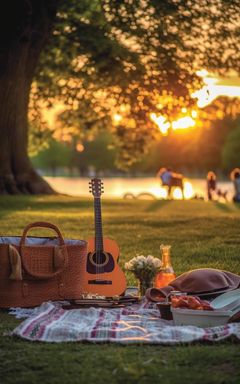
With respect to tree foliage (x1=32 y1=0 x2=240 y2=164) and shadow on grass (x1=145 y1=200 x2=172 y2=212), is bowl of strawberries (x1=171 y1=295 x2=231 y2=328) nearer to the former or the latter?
shadow on grass (x1=145 y1=200 x2=172 y2=212)

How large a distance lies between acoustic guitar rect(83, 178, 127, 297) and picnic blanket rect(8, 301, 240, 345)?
1.25 meters

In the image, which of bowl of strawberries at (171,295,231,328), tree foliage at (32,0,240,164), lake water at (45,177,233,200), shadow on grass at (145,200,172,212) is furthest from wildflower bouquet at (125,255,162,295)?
lake water at (45,177,233,200)

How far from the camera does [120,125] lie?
3447 centimetres

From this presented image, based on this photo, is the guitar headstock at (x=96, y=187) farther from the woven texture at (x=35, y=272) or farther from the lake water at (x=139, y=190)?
the lake water at (x=139, y=190)

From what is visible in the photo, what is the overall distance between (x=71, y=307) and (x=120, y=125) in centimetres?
2634

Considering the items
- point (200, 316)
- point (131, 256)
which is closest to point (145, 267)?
point (200, 316)

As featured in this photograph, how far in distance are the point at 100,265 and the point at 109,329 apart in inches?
90.3

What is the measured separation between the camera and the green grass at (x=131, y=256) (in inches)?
235

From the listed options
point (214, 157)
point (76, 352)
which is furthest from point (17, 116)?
point (214, 157)

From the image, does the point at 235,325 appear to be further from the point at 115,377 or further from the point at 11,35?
the point at 11,35

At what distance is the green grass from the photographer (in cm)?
597

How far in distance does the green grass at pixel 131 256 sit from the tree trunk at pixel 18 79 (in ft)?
3.99

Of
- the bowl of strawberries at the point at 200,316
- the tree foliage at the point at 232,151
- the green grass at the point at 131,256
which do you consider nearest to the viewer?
the green grass at the point at 131,256

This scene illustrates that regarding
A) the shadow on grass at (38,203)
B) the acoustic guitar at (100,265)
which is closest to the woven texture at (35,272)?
the acoustic guitar at (100,265)
